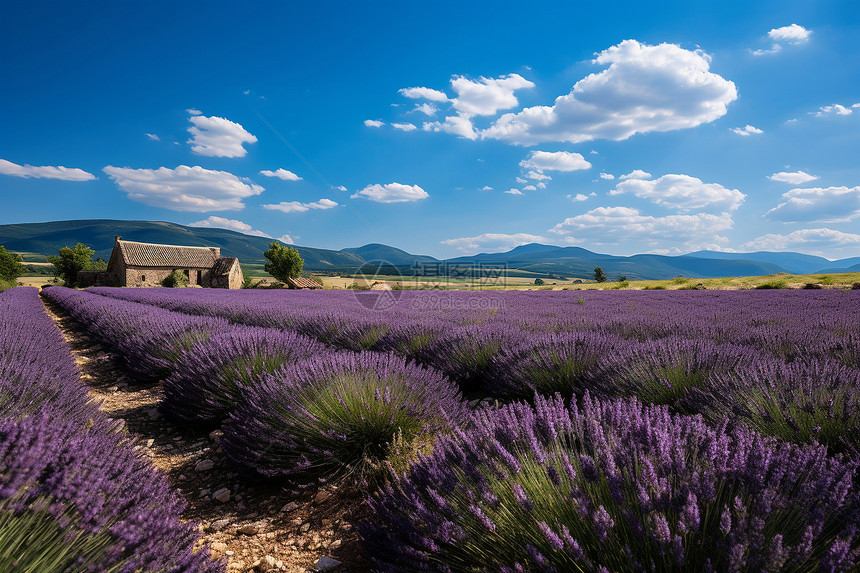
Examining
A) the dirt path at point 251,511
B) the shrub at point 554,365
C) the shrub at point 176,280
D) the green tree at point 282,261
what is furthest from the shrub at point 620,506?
Result: the green tree at point 282,261

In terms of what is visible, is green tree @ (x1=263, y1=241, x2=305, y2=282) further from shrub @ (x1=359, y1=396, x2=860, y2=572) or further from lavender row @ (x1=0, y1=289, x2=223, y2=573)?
shrub @ (x1=359, y1=396, x2=860, y2=572)

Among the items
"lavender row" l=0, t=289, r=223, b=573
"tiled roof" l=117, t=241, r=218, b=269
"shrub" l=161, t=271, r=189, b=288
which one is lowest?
"shrub" l=161, t=271, r=189, b=288

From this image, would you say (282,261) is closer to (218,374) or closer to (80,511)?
(218,374)

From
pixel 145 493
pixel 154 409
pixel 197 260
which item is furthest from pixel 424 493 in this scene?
pixel 197 260

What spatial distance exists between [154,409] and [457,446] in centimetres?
349

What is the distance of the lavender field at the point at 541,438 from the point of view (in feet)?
2.93

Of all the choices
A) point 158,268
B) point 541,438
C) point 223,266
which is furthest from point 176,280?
point 541,438

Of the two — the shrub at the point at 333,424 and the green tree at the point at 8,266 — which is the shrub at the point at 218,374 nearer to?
the shrub at the point at 333,424

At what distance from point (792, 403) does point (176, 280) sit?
4263 centimetres

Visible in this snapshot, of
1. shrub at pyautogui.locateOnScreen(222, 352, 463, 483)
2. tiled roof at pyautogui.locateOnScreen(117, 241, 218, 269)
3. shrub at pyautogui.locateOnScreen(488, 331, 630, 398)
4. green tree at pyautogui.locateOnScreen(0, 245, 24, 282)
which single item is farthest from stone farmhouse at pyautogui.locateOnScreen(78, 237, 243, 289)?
shrub at pyautogui.locateOnScreen(222, 352, 463, 483)

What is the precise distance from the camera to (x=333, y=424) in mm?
2129

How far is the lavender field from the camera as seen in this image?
89 centimetres

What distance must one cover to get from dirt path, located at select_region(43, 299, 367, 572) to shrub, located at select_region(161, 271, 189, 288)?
128 ft

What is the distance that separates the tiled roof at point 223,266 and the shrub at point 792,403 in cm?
4048
